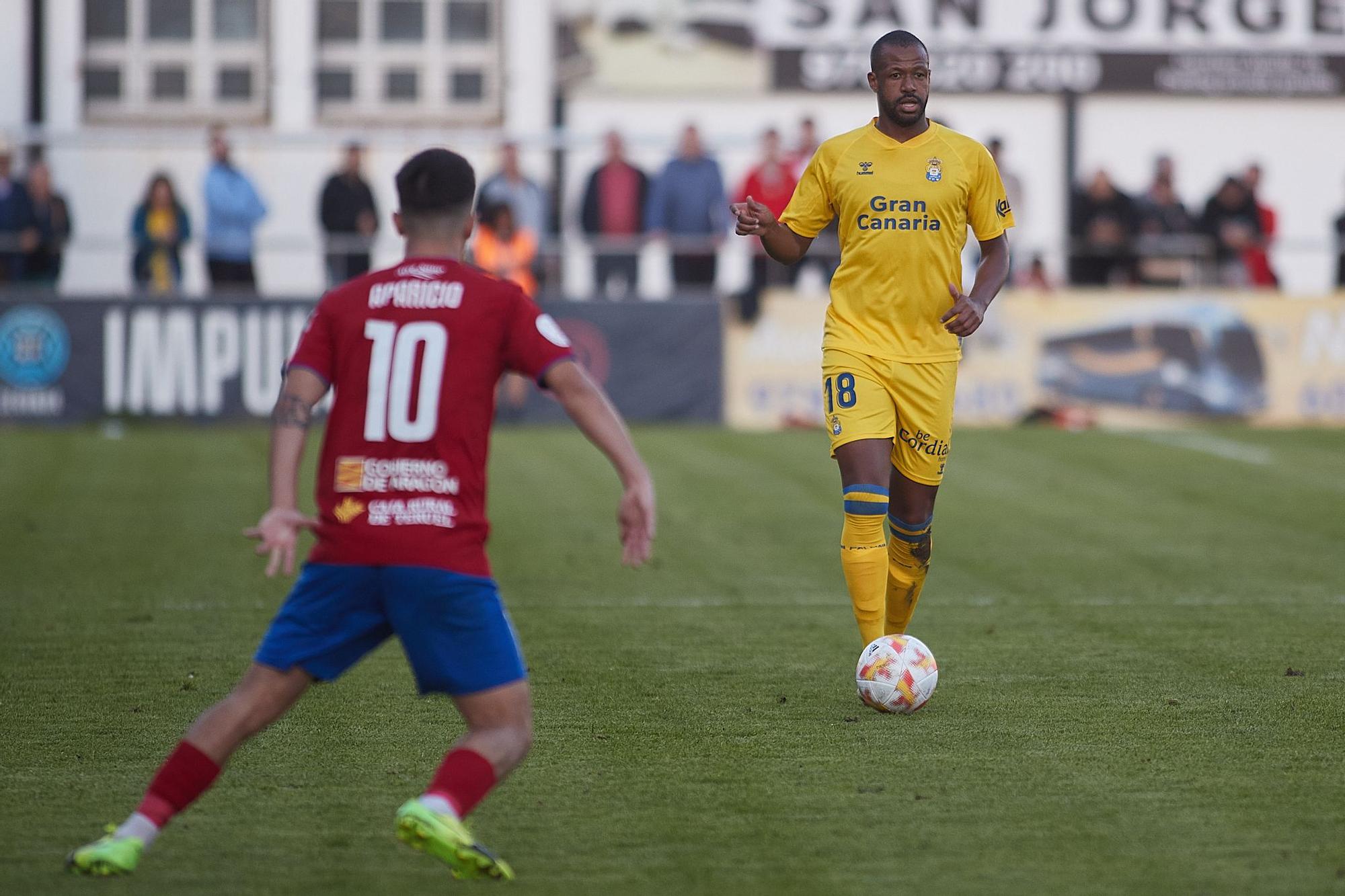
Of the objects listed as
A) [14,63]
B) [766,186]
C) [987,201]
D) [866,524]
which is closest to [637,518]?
[866,524]

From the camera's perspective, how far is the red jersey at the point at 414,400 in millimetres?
4703

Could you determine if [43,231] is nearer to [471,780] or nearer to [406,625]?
[406,625]

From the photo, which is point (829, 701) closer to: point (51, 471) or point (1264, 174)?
point (51, 471)

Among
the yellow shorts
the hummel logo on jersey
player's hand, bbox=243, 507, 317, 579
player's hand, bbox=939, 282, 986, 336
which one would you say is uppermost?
the hummel logo on jersey

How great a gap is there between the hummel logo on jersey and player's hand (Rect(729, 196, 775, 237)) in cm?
259

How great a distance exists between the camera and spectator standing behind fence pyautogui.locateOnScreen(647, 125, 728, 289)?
65.7 ft

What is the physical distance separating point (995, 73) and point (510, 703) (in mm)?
24435

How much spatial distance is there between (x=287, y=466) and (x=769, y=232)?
125 inches

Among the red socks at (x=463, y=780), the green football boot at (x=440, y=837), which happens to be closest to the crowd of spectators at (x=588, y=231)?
the red socks at (x=463, y=780)

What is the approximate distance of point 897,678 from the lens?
274 inches

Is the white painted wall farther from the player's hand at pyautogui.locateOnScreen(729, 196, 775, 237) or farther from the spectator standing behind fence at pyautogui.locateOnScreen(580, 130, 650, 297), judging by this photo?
the player's hand at pyautogui.locateOnScreen(729, 196, 775, 237)

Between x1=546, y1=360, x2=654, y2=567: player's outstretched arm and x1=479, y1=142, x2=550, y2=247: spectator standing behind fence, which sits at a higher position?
x1=479, y1=142, x2=550, y2=247: spectator standing behind fence

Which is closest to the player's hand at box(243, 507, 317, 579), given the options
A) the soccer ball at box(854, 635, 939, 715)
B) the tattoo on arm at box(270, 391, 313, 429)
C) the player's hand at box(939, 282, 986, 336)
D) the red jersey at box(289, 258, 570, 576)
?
the red jersey at box(289, 258, 570, 576)

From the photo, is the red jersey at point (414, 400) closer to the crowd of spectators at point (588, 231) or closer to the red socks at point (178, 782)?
the red socks at point (178, 782)
